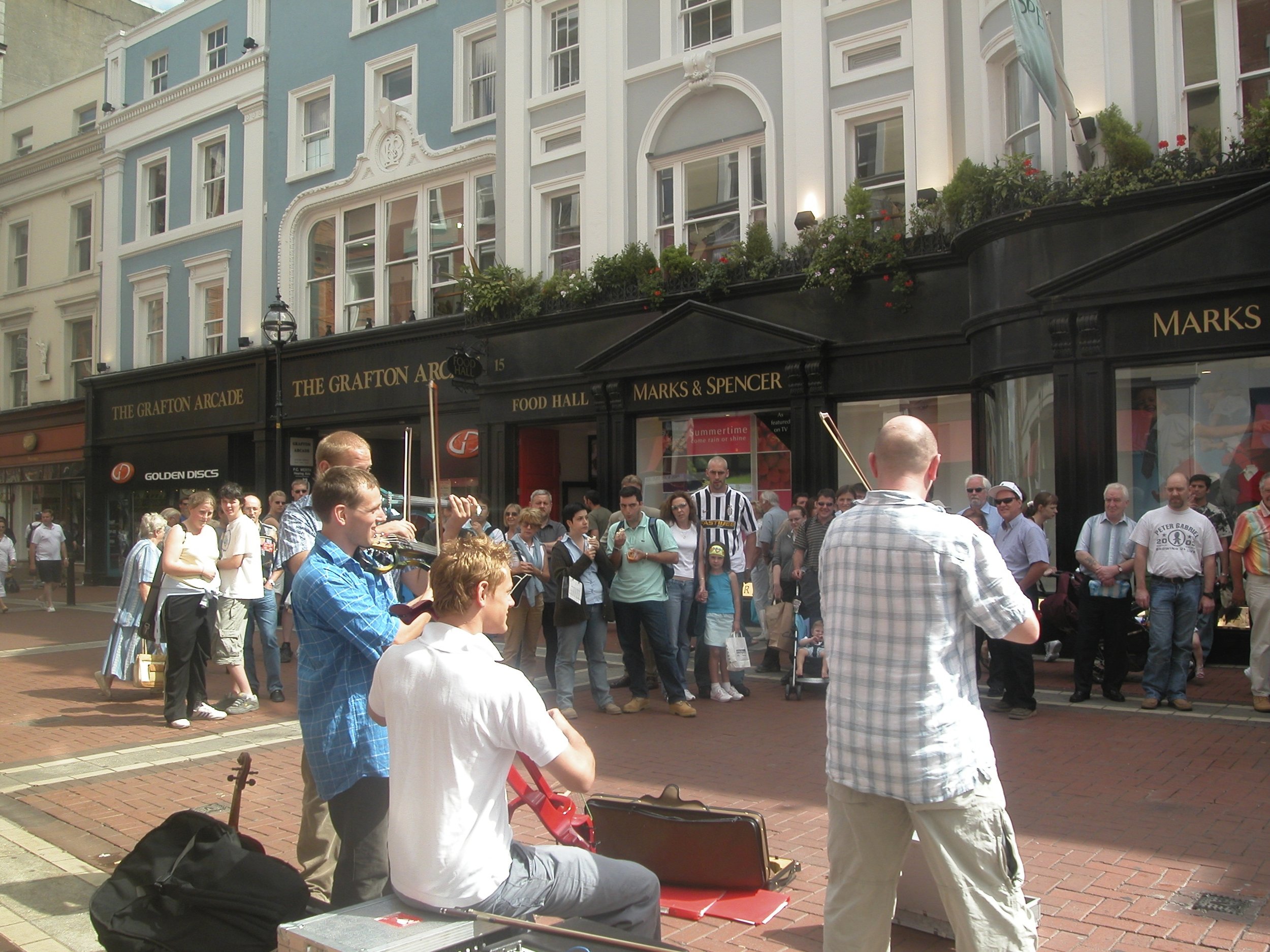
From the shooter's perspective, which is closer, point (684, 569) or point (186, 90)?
point (684, 569)

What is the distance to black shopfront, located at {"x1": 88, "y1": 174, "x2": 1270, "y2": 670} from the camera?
403 inches

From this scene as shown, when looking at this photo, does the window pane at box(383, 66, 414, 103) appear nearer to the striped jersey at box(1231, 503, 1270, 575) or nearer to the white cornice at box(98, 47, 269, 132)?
the white cornice at box(98, 47, 269, 132)

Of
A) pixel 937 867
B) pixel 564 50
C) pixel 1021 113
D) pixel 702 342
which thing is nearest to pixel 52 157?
pixel 564 50

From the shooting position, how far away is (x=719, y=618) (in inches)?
355

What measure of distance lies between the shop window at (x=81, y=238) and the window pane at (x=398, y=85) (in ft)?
36.3

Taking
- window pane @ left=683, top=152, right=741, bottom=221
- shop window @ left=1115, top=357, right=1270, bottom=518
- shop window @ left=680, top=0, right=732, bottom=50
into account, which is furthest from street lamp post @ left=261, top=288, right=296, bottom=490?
shop window @ left=1115, top=357, right=1270, bottom=518

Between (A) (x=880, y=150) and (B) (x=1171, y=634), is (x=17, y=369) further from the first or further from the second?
(B) (x=1171, y=634)

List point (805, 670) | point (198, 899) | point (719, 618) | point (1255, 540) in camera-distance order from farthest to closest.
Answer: point (805, 670), point (719, 618), point (1255, 540), point (198, 899)

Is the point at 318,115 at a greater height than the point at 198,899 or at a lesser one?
greater

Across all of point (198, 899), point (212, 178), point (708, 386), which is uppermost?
point (212, 178)

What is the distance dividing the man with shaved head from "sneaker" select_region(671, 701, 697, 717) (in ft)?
17.0

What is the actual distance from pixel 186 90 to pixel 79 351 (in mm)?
7559

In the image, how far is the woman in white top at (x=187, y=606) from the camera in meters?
8.27

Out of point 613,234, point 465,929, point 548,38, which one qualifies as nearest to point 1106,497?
point 465,929
